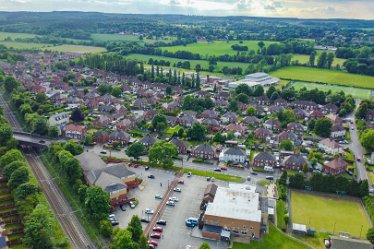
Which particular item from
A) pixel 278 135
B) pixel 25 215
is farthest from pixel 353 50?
pixel 25 215

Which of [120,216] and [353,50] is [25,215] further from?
[353,50]

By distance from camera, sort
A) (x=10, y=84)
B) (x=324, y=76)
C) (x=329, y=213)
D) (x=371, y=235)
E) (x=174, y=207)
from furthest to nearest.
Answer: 1. (x=324, y=76)
2. (x=10, y=84)
3. (x=174, y=207)
4. (x=329, y=213)
5. (x=371, y=235)

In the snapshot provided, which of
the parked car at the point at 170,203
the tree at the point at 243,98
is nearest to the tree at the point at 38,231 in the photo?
the parked car at the point at 170,203

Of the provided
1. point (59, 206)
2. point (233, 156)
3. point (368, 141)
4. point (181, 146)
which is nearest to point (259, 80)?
point (368, 141)

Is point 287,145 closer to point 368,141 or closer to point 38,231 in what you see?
point 368,141

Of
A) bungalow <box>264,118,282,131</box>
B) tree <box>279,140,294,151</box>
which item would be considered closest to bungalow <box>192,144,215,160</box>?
tree <box>279,140,294,151</box>

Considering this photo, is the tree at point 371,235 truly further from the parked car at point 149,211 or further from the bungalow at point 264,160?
the parked car at point 149,211
